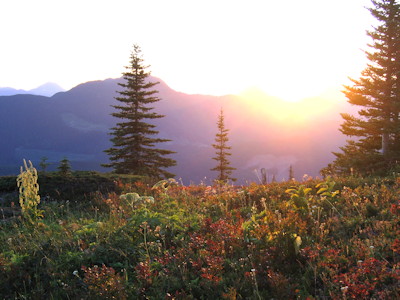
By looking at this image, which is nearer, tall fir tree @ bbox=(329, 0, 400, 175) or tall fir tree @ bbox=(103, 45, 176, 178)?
tall fir tree @ bbox=(329, 0, 400, 175)

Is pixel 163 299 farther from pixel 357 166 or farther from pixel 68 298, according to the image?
pixel 357 166

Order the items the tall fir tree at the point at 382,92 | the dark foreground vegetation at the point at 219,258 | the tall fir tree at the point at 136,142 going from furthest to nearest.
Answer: the tall fir tree at the point at 136,142, the tall fir tree at the point at 382,92, the dark foreground vegetation at the point at 219,258

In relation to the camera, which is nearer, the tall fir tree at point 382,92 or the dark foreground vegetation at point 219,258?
the dark foreground vegetation at point 219,258

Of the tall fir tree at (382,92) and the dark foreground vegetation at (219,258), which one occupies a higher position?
the tall fir tree at (382,92)

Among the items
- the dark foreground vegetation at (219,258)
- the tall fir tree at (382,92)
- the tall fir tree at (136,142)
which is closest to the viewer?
the dark foreground vegetation at (219,258)

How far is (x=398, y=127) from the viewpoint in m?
21.6

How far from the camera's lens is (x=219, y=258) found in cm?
419

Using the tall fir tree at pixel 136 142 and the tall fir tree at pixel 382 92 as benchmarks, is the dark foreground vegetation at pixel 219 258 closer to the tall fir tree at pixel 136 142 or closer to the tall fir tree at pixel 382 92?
the tall fir tree at pixel 382 92

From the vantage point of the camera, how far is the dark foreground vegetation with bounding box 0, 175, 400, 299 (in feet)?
12.2

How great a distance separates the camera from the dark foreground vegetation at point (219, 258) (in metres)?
3.72

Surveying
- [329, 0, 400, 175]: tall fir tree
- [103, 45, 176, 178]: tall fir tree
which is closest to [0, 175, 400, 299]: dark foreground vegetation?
[329, 0, 400, 175]: tall fir tree

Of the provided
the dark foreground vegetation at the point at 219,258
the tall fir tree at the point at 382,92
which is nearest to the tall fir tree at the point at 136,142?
the tall fir tree at the point at 382,92

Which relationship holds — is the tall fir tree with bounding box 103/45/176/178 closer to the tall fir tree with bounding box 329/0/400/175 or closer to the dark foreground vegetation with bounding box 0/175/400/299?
the tall fir tree with bounding box 329/0/400/175

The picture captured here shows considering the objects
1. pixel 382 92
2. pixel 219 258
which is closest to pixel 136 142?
pixel 382 92
